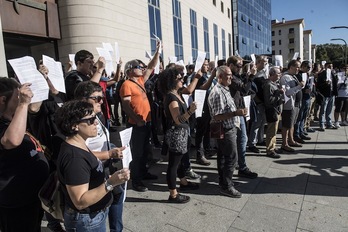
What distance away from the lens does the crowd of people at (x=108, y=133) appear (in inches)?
65.7

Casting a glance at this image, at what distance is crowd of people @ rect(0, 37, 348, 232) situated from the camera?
5.48 ft

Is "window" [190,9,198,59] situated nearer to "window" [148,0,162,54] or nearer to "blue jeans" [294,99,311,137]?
"window" [148,0,162,54]

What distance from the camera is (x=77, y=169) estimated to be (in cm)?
154

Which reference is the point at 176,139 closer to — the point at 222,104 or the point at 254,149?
the point at 222,104

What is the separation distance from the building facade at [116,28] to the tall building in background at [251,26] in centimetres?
1509

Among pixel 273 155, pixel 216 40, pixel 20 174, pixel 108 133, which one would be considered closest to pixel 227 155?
pixel 108 133

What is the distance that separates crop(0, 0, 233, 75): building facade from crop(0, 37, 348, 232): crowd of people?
11.7ft

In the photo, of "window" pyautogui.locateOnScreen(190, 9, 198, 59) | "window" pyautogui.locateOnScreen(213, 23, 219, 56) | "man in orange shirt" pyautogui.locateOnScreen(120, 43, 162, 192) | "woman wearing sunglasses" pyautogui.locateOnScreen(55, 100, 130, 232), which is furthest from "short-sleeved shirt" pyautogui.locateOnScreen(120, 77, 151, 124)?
"window" pyautogui.locateOnScreen(213, 23, 219, 56)

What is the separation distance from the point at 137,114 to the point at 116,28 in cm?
986

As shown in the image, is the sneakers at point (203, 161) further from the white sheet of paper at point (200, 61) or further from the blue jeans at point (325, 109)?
→ the blue jeans at point (325, 109)

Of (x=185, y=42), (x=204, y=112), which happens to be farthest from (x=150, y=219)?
(x=185, y=42)

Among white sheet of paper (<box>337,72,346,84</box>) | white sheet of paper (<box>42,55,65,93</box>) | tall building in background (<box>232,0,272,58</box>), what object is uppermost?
tall building in background (<box>232,0,272,58</box>)

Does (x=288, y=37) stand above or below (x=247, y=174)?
above

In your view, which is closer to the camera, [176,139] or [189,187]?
[176,139]
